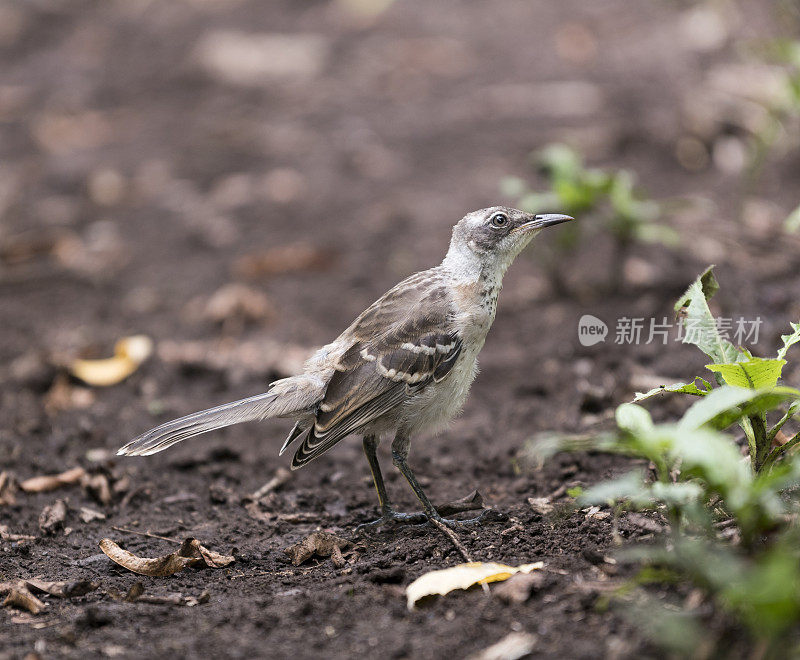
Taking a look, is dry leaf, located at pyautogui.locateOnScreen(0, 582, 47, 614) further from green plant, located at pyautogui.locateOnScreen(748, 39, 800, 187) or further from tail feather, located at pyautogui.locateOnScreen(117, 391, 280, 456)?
green plant, located at pyautogui.locateOnScreen(748, 39, 800, 187)

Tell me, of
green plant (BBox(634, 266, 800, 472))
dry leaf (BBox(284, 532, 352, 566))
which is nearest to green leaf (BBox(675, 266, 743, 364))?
green plant (BBox(634, 266, 800, 472))

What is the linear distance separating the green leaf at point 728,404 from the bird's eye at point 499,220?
2073mm

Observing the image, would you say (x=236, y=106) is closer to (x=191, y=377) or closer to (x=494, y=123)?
(x=494, y=123)

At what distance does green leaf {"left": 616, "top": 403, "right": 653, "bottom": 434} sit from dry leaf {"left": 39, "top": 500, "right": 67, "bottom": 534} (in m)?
3.16

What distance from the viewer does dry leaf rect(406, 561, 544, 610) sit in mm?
3510

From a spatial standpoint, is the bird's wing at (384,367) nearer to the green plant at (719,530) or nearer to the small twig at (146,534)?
the small twig at (146,534)

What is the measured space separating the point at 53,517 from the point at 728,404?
3.61m

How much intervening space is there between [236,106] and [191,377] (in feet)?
19.3

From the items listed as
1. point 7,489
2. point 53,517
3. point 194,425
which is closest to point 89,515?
point 53,517

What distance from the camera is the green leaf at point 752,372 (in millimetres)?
3430

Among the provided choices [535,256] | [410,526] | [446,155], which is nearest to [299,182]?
[446,155]

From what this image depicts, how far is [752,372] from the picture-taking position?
3.48 meters

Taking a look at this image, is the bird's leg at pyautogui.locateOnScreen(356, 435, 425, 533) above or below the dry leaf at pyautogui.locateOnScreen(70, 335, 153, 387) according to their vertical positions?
above

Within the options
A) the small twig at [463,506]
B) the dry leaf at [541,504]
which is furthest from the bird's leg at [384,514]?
the dry leaf at [541,504]
